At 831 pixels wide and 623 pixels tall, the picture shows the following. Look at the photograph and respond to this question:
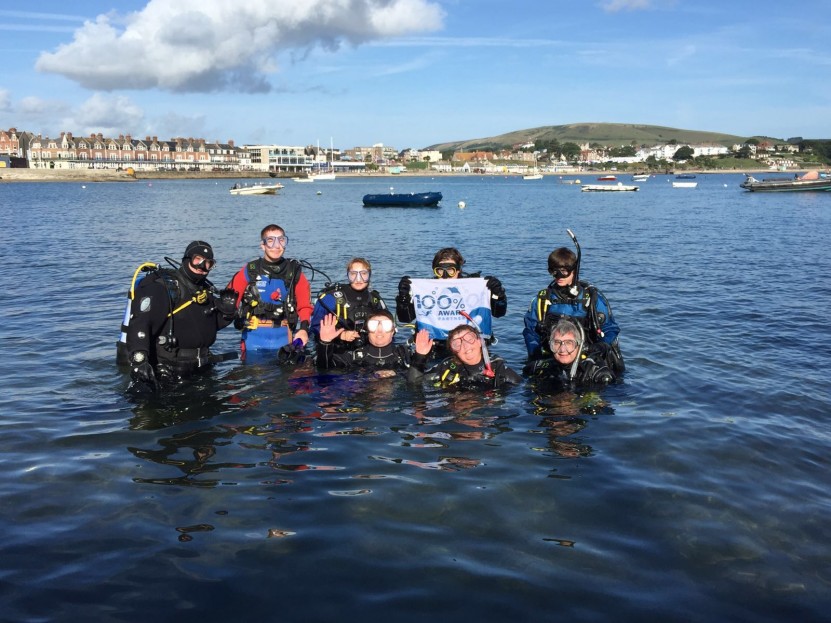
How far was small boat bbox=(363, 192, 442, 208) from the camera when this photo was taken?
67.1 meters

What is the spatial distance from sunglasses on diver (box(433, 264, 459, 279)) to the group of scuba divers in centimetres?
2

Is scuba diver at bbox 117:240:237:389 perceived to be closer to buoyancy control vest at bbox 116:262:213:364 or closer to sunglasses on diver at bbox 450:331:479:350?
buoyancy control vest at bbox 116:262:213:364

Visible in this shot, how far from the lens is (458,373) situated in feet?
29.3

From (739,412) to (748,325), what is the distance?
6.69 metres

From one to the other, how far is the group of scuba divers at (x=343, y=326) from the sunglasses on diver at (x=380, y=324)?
0.01 metres

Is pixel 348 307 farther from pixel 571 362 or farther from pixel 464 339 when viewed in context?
pixel 571 362

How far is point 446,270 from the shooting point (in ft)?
33.5

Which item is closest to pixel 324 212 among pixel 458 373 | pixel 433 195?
pixel 433 195

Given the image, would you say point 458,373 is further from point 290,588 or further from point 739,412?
point 290,588

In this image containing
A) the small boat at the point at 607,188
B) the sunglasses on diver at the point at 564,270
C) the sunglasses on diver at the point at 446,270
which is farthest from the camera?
the small boat at the point at 607,188

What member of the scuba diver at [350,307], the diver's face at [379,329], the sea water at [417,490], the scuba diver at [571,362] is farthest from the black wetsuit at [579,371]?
the scuba diver at [350,307]

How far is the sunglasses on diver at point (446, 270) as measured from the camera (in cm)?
1016

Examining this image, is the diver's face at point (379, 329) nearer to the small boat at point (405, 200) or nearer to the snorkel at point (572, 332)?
the snorkel at point (572, 332)

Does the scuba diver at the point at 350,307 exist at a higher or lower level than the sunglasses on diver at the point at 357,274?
lower
